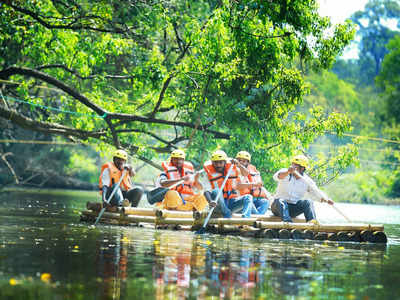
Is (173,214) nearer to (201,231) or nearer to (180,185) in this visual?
(201,231)

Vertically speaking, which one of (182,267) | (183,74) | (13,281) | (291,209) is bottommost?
(13,281)

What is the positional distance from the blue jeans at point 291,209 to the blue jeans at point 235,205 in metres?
0.51

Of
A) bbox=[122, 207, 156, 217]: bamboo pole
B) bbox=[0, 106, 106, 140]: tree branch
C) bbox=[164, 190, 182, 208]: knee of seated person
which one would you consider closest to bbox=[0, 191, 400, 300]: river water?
bbox=[122, 207, 156, 217]: bamboo pole

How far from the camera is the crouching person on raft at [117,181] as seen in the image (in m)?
15.0

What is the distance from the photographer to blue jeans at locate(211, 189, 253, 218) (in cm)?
1401

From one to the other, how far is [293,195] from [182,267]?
625 cm

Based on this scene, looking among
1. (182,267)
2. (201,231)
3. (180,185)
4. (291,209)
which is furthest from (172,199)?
(182,267)

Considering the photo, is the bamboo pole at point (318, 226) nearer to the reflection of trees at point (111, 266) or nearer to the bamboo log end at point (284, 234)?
the bamboo log end at point (284, 234)

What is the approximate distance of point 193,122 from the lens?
20.4 m

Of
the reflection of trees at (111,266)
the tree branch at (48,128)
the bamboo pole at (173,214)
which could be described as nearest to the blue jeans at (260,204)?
the bamboo pole at (173,214)

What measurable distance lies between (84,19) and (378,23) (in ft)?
230

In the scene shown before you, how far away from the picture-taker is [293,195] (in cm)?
1393

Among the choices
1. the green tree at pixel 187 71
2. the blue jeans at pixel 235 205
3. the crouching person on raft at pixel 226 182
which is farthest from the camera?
the green tree at pixel 187 71

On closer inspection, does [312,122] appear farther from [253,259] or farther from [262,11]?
[253,259]
